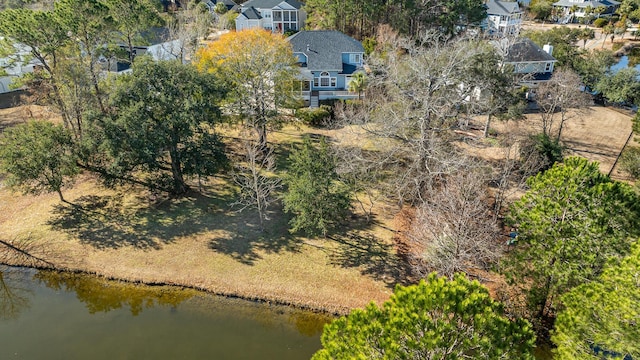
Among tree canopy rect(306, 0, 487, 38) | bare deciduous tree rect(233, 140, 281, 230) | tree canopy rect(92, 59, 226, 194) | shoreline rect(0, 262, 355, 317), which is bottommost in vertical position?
shoreline rect(0, 262, 355, 317)

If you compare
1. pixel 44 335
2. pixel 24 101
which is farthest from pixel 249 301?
pixel 24 101

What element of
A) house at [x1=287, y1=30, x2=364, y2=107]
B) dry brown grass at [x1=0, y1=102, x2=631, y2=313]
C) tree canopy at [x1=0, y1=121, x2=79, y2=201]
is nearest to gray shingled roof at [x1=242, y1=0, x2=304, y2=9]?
house at [x1=287, y1=30, x2=364, y2=107]

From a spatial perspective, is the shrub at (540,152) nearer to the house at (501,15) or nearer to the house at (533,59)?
the house at (533,59)

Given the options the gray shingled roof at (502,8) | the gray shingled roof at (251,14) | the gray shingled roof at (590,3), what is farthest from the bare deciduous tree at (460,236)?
the gray shingled roof at (590,3)

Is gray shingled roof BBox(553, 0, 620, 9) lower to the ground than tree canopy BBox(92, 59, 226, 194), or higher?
higher

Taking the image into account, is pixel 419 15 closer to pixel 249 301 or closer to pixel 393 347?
pixel 249 301

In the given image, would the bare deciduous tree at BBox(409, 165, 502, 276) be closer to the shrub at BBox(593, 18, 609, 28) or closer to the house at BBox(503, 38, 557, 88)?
the house at BBox(503, 38, 557, 88)

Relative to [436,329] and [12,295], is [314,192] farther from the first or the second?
[12,295]
